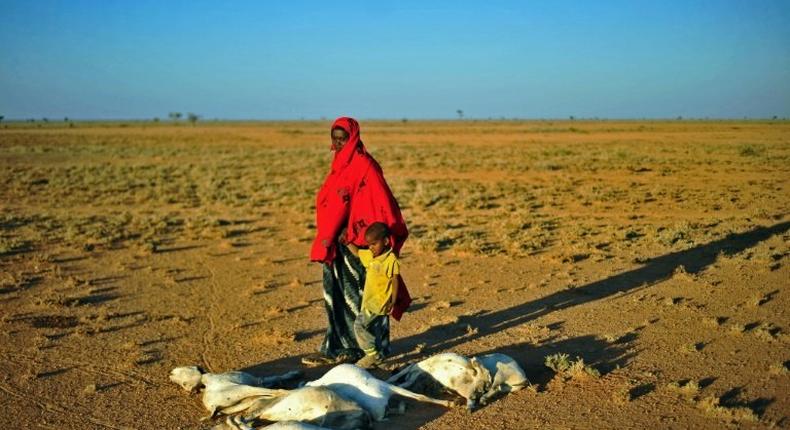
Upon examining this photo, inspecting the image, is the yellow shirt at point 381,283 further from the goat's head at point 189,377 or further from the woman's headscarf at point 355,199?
the goat's head at point 189,377

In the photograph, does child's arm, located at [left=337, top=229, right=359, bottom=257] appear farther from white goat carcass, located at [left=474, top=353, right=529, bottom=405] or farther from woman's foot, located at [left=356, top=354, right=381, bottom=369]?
white goat carcass, located at [left=474, top=353, right=529, bottom=405]

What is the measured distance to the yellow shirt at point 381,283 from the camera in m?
5.46

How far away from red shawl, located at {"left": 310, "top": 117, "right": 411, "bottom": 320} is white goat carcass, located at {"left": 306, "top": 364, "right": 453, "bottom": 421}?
3.58 ft

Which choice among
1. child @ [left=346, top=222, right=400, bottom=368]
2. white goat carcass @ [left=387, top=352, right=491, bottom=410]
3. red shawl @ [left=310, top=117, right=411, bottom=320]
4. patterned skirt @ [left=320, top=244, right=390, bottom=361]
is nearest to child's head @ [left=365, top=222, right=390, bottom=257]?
child @ [left=346, top=222, right=400, bottom=368]

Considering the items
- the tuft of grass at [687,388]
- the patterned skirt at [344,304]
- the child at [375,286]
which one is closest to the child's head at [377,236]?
the child at [375,286]

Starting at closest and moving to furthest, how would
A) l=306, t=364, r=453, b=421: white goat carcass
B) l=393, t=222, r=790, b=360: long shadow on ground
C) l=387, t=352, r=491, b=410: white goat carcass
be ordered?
l=306, t=364, r=453, b=421: white goat carcass, l=387, t=352, r=491, b=410: white goat carcass, l=393, t=222, r=790, b=360: long shadow on ground

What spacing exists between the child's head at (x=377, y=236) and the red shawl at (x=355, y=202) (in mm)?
103

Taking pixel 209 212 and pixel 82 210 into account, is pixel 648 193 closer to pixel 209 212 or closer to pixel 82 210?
pixel 209 212

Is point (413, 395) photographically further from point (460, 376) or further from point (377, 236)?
point (377, 236)

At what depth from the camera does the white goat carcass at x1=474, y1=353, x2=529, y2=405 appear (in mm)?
5004

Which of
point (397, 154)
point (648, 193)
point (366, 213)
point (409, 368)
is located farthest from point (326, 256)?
point (397, 154)

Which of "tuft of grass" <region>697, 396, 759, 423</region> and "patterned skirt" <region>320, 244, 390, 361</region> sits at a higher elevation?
"patterned skirt" <region>320, 244, 390, 361</region>

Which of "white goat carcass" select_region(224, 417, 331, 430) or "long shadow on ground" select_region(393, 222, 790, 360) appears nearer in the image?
"white goat carcass" select_region(224, 417, 331, 430)

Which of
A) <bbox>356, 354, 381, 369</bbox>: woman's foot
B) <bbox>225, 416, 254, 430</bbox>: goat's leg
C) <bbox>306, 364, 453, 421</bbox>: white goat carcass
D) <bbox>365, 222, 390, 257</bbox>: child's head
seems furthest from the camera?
<bbox>356, 354, 381, 369</bbox>: woman's foot
